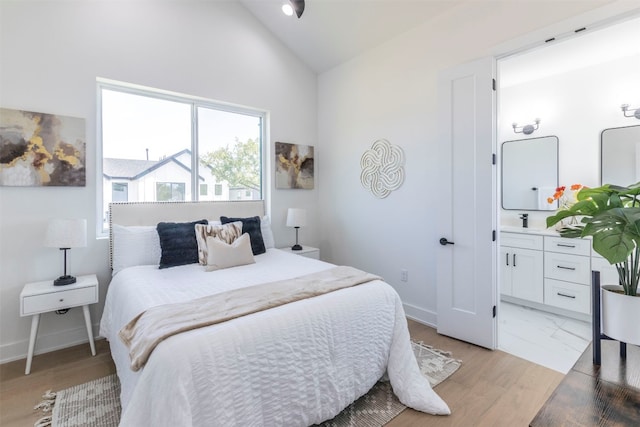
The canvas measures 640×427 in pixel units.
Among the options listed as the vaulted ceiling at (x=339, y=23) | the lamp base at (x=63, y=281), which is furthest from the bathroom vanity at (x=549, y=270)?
the lamp base at (x=63, y=281)

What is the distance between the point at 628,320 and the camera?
104cm

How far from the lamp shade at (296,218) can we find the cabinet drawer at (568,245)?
272 centimetres

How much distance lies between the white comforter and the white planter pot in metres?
1.07

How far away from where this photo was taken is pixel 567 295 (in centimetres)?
310

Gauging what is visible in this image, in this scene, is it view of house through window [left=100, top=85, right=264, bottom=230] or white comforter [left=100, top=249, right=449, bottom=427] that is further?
view of house through window [left=100, top=85, right=264, bottom=230]

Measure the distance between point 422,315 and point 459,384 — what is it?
1.07 m

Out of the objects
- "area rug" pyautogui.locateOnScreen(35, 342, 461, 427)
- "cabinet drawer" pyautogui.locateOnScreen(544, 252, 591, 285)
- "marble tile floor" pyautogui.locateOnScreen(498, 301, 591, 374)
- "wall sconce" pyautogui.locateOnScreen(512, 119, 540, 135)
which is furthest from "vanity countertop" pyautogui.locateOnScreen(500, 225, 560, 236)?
"area rug" pyautogui.locateOnScreen(35, 342, 461, 427)

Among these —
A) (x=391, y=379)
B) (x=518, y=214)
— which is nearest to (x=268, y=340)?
(x=391, y=379)

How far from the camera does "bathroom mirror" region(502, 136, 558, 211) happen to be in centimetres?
356

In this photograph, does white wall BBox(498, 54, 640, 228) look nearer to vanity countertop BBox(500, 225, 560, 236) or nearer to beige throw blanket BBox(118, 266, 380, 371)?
vanity countertop BBox(500, 225, 560, 236)

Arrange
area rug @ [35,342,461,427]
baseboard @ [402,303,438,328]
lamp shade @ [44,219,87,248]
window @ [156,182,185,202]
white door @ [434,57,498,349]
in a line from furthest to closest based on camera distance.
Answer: window @ [156,182,185,202]
baseboard @ [402,303,438,328]
white door @ [434,57,498,349]
lamp shade @ [44,219,87,248]
area rug @ [35,342,461,427]

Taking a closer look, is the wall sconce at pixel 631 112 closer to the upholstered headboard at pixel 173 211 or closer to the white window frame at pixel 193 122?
the white window frame at pixel 193 122

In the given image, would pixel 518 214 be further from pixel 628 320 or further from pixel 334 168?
pixel 628 320

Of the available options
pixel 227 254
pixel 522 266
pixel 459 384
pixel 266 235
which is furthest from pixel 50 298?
pixel 522 266
